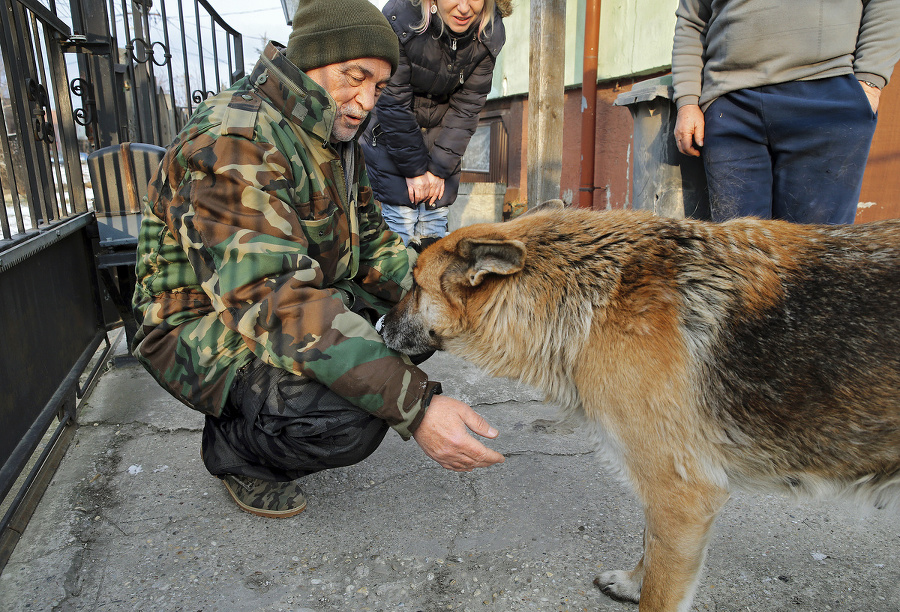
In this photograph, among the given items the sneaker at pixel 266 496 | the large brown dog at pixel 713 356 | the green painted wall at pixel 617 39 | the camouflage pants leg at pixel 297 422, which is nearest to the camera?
the large brown dog at pixel 713 356

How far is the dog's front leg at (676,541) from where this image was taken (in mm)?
1781

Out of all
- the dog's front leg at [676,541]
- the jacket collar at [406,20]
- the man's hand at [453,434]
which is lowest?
the dog's front leg at [676,541]

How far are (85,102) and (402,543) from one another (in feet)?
13.2

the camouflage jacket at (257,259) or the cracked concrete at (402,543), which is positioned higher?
the camouflage jacket at (257,259)

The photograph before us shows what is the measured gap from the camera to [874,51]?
116 inches

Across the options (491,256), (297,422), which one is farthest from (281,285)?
(491,256)

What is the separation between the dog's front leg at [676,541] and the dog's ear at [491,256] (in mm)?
894

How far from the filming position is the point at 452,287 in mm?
2230

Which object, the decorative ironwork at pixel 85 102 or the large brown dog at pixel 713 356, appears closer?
the large brown dog at pixel 713 356

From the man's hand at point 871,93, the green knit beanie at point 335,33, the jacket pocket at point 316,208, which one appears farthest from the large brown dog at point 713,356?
the man's hand at point 871,93

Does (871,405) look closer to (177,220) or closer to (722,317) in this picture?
(722,317)

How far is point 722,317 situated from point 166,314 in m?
2.16

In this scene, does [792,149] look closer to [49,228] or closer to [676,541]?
[676,541]

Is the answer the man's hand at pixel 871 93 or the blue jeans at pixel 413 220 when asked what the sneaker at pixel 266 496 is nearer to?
the blue jeans at pixel 413 220
